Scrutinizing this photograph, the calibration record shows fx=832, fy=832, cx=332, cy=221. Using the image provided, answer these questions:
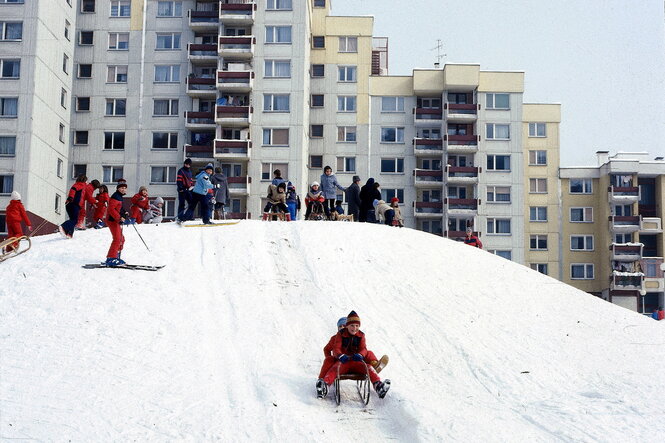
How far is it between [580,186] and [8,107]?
145 feet

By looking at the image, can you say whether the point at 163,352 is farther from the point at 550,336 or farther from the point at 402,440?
the point at 550,336

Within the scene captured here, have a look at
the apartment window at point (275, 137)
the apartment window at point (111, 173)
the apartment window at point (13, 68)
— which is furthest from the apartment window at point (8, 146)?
the apartment window at point (275, 137)

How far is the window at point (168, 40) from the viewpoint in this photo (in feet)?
204

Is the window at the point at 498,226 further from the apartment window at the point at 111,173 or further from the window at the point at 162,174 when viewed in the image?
the apartment window at the point at 111,173

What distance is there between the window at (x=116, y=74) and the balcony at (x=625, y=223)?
1555 inches

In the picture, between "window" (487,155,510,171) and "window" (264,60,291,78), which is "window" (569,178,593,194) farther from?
"window" (264,60,291,78)

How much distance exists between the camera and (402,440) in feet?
43.0

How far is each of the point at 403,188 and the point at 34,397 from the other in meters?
51.4

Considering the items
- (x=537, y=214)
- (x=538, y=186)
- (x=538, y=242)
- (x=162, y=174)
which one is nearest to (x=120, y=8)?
(x=162, y=174)

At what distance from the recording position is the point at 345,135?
210 feet

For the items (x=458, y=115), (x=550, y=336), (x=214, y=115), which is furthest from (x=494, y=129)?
(x=550, y=336)

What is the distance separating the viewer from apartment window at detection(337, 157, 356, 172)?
208 feet

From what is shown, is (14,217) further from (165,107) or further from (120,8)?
(120,8)

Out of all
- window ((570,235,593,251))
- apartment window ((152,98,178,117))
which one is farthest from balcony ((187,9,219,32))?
window ((570,235,593,251))
